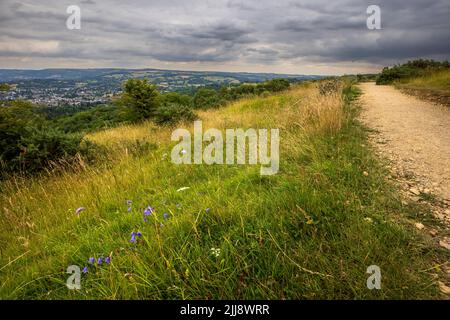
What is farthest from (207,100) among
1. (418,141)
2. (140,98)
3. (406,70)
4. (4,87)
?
(418,141)

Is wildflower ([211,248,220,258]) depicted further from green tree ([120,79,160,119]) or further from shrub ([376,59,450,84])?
shrub ([376,59,450,84])

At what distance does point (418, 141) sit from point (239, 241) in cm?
449

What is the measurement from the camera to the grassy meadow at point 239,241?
1.64 m

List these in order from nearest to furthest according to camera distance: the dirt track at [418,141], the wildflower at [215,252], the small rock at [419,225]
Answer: the wildflower at [215,252]
the small rock at [419,225]
the dirt track at [418,141]

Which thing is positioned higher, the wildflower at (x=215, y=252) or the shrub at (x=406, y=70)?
the shrub at (x=406, y=70)

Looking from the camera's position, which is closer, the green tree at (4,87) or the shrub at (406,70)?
the green tree at (4,87)

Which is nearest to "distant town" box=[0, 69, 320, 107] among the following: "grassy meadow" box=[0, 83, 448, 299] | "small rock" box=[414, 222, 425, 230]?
"grassy meadow" box=[0, 83, 448, 299]

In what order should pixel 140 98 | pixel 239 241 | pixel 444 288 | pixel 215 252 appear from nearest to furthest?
pixel 444 288
pixel 215 252
pixel 239 241
pixel 140 98

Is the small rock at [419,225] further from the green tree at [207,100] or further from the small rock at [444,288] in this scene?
the green tree at [207,100]

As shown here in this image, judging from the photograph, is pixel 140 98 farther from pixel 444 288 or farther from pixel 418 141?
pixel 444 288

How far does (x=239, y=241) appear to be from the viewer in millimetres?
2035

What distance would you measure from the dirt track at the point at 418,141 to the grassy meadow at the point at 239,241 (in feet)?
1.62

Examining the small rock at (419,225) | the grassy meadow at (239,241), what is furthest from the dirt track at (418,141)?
the small rock at (419,225)

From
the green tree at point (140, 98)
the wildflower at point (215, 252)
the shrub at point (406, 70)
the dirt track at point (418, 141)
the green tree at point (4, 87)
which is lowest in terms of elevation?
the wildflower at point (215, 252)
